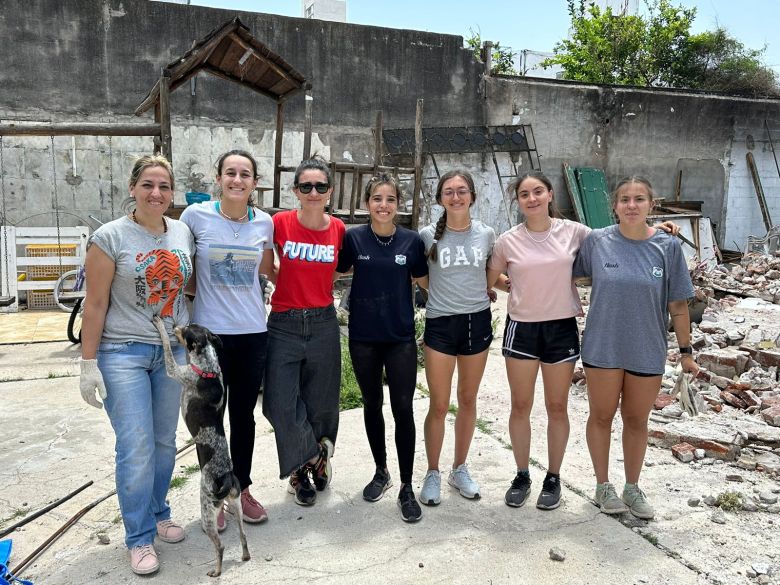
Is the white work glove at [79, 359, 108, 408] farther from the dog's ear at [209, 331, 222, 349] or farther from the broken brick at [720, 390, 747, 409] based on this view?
the broken brick at [720, 390, 747, 409]

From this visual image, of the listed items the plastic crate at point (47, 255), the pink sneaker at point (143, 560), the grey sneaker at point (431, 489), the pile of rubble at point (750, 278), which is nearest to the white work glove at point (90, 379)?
the pink sneaker at point (143, 560)

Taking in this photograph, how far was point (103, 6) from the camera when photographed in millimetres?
10375

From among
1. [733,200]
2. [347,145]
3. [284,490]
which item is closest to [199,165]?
[347,145]

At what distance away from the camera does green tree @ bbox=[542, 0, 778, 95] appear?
19.0 metres

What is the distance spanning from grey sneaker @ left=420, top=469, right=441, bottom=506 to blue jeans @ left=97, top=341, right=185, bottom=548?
4.70 ft

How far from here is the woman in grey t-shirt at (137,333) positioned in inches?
107

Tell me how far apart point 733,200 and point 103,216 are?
14535 millimetres

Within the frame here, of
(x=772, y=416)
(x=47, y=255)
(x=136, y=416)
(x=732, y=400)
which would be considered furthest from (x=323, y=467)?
(x=47, y=255)

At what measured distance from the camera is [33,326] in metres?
8.32

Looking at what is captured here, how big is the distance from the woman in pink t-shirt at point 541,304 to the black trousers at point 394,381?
571 millimetres

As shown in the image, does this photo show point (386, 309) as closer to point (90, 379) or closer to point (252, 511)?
point (252, 511)

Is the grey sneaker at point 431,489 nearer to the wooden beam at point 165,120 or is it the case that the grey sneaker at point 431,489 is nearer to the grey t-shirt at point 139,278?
the grey t-shirt at point 139,278

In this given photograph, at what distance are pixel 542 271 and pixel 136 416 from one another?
2128 millimetres

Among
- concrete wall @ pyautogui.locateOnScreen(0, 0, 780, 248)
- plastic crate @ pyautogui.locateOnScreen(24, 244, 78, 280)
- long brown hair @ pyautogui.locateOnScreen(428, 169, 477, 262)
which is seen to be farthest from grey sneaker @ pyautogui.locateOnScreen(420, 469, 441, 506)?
concrete wall @ pyautogui.locateOnScreen(0, 0, 780, 248)
